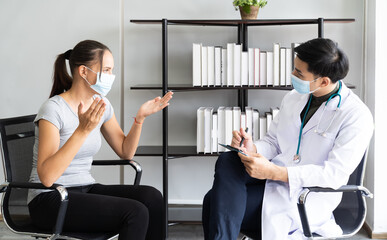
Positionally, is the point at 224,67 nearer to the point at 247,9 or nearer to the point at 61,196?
the point at 247,9

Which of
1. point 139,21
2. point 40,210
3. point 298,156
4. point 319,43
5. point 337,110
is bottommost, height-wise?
point 40,210

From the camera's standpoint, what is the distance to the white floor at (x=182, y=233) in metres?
3.50

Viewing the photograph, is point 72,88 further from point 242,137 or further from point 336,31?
point 336,31

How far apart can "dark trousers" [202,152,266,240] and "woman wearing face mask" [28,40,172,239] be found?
0.29 meters

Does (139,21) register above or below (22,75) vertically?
above

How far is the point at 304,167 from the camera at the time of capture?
2.18 m

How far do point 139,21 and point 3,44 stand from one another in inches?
41.6

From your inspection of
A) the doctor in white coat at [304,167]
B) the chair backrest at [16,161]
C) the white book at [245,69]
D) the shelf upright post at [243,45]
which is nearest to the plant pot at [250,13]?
the shelf upright post at [243,45]

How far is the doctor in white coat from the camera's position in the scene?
2.16 m

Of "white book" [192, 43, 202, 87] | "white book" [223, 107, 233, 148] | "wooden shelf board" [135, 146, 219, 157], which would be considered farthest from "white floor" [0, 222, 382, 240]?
"white book" [192, 43, 202, 87]

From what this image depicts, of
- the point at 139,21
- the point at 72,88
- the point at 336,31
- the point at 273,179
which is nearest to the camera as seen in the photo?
the point at 273,179

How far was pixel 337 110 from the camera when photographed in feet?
7.44
